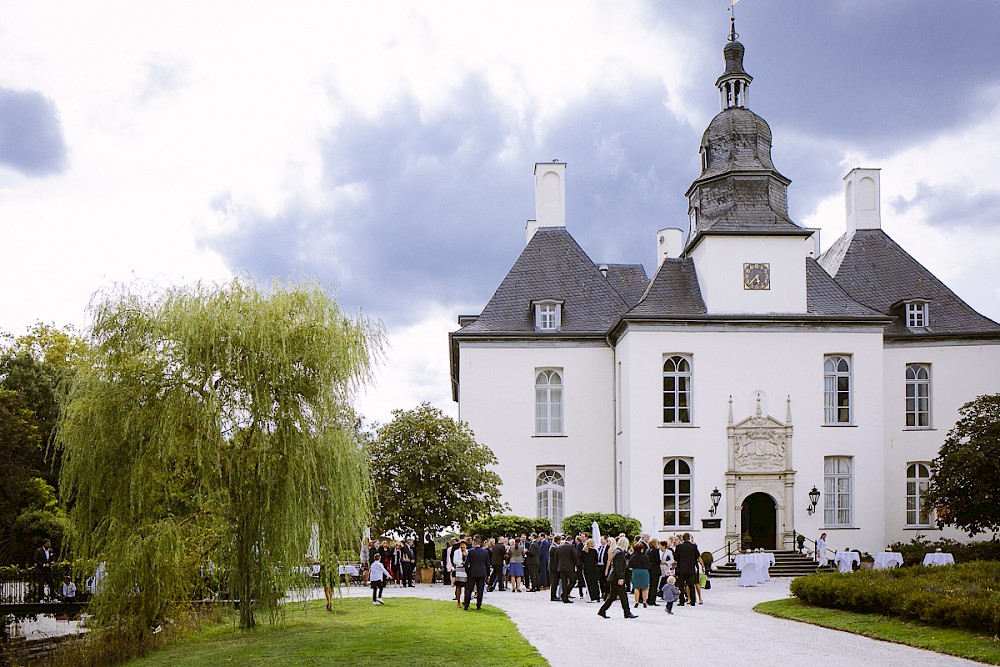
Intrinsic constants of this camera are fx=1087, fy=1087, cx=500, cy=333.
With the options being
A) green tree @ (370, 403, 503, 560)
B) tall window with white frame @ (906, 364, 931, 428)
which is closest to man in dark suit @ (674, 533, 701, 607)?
green tree @ (370, 403, 503, 560)

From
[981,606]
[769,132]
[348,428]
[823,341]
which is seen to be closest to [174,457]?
[348,428]

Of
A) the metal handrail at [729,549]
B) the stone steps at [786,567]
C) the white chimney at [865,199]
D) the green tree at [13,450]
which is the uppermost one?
the white chimney at [865,199]

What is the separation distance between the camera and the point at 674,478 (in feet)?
114

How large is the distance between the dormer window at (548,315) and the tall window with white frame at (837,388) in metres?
9.06

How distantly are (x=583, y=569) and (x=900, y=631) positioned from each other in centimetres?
901

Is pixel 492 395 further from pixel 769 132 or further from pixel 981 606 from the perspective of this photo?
pixel 981 606

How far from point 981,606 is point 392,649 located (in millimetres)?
8227

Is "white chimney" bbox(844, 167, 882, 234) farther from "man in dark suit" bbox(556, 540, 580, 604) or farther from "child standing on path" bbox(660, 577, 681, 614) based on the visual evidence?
"child standing on path" bbox(660, 577, 681, 614)

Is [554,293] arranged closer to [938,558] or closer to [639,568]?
[938,558]

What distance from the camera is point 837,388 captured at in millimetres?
35688

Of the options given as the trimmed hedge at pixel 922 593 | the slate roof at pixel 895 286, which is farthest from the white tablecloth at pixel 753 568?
the slate roof at pixel 895 286

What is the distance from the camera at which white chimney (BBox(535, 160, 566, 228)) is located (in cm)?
4131

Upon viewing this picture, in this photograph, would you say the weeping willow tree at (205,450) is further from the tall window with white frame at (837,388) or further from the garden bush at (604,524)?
the tall window with white frame at (837,388)

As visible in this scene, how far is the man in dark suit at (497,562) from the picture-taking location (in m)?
26.2
